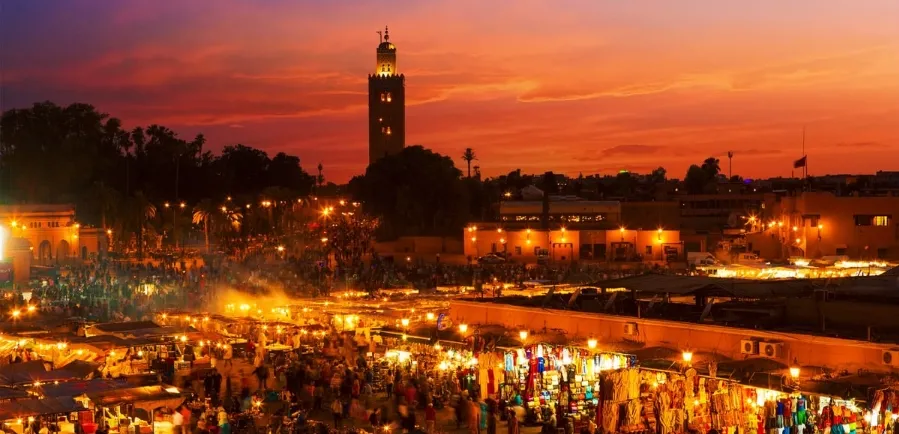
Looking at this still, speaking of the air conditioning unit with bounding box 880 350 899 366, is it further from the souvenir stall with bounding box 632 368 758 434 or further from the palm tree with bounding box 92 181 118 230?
the palm tree with bounding box 92 181 118 230

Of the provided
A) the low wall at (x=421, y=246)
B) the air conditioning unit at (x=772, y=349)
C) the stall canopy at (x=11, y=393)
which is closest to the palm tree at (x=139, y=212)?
the low wall at (x=421, y=246)

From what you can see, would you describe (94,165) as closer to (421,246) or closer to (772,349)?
(421,246)

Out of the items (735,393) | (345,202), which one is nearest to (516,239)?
(345,202)

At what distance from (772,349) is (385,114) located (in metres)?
98.7

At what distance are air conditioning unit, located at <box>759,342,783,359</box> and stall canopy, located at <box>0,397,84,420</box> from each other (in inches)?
430

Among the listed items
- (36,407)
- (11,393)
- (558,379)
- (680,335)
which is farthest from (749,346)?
(11,393)

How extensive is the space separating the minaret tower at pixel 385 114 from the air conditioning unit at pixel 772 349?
95690 mm

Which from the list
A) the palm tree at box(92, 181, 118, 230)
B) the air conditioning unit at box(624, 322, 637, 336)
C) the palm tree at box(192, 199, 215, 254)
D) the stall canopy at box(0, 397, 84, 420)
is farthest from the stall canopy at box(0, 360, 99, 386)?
the palm tree at box(192, 199, 215, 254)

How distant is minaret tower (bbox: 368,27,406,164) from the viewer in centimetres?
11344

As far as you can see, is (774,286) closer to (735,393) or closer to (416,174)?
(735,393)

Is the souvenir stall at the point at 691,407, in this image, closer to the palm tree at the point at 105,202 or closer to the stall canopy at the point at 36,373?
the stall canopy at the point at 36,373

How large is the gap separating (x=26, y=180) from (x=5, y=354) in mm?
57610

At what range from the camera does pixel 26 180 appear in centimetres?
7738

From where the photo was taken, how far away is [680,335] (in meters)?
19.2
